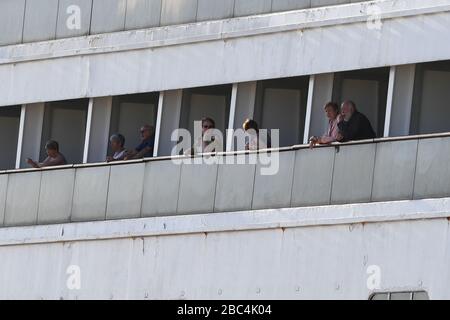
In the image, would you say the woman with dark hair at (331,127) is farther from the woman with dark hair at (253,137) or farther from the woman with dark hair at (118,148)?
the woman with dark hair at (118,148)

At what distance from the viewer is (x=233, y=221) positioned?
36.5m

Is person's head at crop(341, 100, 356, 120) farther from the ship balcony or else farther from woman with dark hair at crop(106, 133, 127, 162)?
woman with dark hair at crop(106, 133, 127, 162)

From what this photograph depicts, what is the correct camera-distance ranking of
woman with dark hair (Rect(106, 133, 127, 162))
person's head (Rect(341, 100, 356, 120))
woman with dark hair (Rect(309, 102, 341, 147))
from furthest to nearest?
woman with dark hair (Rect(106, 133, 127, 162))
woman with dark hair (Rect(309, 102, 341, 147))
person's head (Rect(341, 100, 356, 120))

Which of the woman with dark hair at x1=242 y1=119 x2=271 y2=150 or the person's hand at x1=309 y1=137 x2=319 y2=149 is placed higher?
the woman with dark hair at x1=242 y1=119 x2=271 y2=150

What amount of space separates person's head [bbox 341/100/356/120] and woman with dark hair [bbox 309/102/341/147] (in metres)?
0.14

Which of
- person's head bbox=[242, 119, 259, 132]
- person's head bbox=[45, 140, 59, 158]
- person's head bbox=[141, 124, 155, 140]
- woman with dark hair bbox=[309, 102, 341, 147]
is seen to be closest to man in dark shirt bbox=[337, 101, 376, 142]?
woman with dark hair bbox=[309, 102, 341, 147]

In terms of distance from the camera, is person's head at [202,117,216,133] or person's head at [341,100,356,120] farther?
person's head at [202,117,216,133]

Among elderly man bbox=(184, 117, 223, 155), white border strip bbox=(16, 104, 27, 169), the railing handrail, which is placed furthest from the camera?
white border strip bbox=(16, 104, 27, 169)

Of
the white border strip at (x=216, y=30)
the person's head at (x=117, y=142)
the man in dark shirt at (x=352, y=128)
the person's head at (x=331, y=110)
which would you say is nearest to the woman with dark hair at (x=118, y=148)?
the person's head at (x=117, y=142)

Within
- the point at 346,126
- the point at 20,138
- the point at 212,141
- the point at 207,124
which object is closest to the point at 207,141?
the point at 212,141

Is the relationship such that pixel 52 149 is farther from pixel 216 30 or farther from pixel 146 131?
pixel 216 30

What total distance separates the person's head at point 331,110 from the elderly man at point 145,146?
425 centimetres

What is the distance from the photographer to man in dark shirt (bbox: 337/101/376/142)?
3519cm

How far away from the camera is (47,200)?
39.7 meters
